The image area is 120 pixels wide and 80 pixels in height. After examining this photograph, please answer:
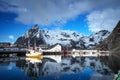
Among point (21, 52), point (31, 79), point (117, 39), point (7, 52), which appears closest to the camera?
point (31, 79)

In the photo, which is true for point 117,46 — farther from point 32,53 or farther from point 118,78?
point 118,78

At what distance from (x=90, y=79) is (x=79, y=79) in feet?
7.00

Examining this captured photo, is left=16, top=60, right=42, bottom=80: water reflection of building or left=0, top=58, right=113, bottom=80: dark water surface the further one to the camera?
left=16, top=60, right=42, bottom=80: water reflection of building

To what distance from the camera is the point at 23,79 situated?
41.9 metres

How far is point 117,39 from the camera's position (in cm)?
19988

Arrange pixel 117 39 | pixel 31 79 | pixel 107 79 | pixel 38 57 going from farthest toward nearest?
pixel 117 39 < pixel 38 57 < pixel 31 79 < pixel 107 79

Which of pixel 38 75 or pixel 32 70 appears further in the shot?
pixel 32 70

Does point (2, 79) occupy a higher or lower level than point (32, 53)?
lower

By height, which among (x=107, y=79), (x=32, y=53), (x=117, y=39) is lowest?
(x=107, y=79)

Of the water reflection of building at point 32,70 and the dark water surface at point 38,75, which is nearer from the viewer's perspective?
the dark water surface at point 38,75

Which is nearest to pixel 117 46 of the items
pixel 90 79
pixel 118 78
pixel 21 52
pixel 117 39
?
pixel 117 39

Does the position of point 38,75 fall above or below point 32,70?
below

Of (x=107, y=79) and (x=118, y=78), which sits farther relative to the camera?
(x=107, y=79)

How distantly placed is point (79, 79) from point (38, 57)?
8940 cm
